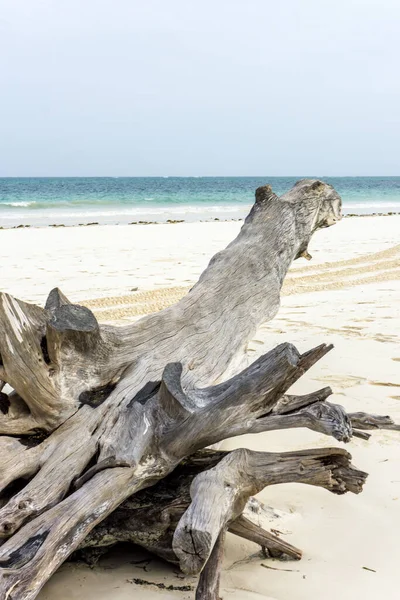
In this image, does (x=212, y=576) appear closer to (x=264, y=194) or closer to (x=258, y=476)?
(x=258, y=476)

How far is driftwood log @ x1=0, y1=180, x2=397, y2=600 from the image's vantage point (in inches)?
86.6

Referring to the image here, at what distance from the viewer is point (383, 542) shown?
9.02 ft

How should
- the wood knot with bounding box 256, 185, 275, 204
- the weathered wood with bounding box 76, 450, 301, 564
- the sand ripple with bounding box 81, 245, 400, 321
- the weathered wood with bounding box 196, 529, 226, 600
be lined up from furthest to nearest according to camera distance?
the sand ripple with bounding box 81, 245, 400, 321 → the wood knot with bounding box 256, 185, 275, 204 → the weathered wood with bounding box 76, 450, 301, 564 → the weathered wood with bounding box 196, 529, 226, 600

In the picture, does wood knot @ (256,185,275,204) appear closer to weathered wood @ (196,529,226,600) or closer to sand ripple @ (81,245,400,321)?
sand ripple @ (81,245,400,321)

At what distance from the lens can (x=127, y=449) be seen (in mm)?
2529

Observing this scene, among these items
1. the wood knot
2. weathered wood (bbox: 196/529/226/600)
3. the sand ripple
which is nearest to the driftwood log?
weathered wood (bbox: 196/529/226/600)

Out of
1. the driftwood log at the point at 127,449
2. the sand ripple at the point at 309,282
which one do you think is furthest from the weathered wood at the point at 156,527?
the sand ripple at the point at 309,282

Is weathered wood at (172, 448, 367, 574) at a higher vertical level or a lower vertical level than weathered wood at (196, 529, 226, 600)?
higher

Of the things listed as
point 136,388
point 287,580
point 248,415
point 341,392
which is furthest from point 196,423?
point 341,392

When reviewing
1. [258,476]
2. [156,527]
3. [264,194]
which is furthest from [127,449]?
[264,194]

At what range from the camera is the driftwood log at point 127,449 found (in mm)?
2199

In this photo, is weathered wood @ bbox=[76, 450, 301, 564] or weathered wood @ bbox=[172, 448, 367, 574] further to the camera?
weathered wood @ bbox=[76, 450, 301, 564]

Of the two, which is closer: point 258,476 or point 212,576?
point 212,576

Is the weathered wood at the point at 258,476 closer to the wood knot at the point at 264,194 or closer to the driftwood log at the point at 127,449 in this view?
the driftwood log at the point at 127,449
